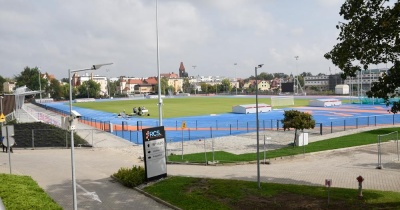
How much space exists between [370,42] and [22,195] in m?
14.9

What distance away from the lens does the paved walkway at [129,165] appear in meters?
17.1

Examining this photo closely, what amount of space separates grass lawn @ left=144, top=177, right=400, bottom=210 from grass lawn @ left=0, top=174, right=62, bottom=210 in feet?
15.4

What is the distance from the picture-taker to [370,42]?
493 inches

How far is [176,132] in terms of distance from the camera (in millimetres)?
42500

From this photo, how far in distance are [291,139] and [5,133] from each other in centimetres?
2478


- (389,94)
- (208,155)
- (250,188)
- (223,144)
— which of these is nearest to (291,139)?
(223,144)

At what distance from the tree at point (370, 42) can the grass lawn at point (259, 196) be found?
12.6ft

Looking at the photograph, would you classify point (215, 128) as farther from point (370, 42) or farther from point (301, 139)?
point (370, 42)

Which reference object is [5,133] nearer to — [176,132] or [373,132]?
[176,132]

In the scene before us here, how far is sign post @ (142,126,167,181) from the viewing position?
18844 mm

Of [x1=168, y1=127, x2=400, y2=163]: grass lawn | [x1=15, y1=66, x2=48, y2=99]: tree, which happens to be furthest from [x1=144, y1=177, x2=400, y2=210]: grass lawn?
[x1=15, y1=66, x2=48, y2=99]: tree

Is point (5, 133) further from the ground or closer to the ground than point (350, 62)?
closer to the ground

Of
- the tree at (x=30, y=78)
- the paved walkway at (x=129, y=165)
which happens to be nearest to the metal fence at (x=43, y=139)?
the paved walkway at (x=129, y=165)

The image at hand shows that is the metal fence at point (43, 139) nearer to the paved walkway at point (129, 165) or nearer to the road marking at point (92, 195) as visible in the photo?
the paved walkway at point (129, 165)
